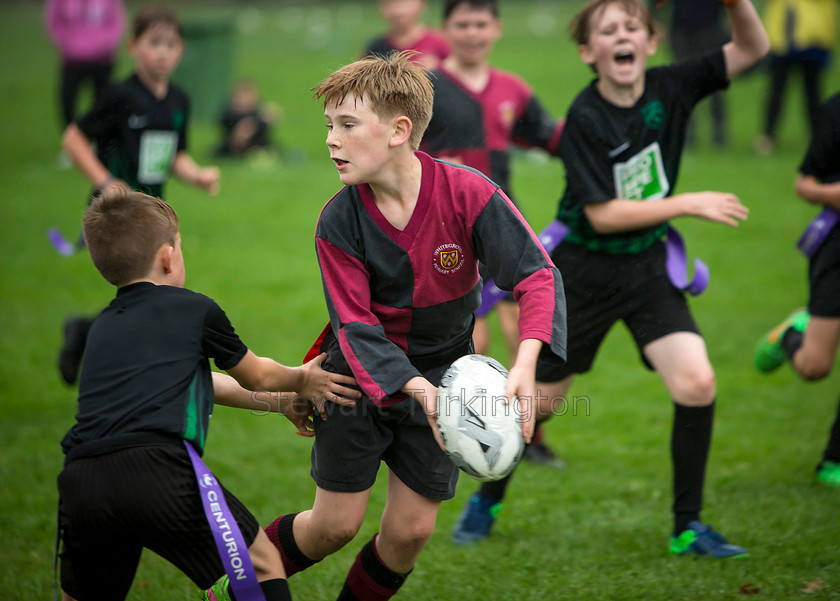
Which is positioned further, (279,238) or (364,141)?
(279,238)

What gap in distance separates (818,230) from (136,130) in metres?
3.91

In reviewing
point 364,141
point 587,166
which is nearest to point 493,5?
point 587,166

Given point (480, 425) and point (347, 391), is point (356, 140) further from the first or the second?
point (480, 425)

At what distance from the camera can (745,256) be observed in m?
8.85

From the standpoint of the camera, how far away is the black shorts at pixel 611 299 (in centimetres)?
395

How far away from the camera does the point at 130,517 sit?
257 centimetres

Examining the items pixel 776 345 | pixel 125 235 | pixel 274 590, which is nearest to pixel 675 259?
pixel 776 345

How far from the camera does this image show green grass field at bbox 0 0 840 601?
151 inches

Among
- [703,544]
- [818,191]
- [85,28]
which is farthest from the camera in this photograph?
[85,28]

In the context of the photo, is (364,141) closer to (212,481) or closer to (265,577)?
(212,481)

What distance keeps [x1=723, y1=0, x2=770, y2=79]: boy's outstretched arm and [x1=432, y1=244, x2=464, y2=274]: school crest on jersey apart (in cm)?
174

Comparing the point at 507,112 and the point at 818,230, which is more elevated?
the point at 507,112

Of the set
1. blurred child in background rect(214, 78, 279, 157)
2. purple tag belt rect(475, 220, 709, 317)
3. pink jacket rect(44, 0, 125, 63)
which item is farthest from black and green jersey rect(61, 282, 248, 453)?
blurred child in background rect(214, 78, 279, 157)

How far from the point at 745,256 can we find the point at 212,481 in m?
7.27
